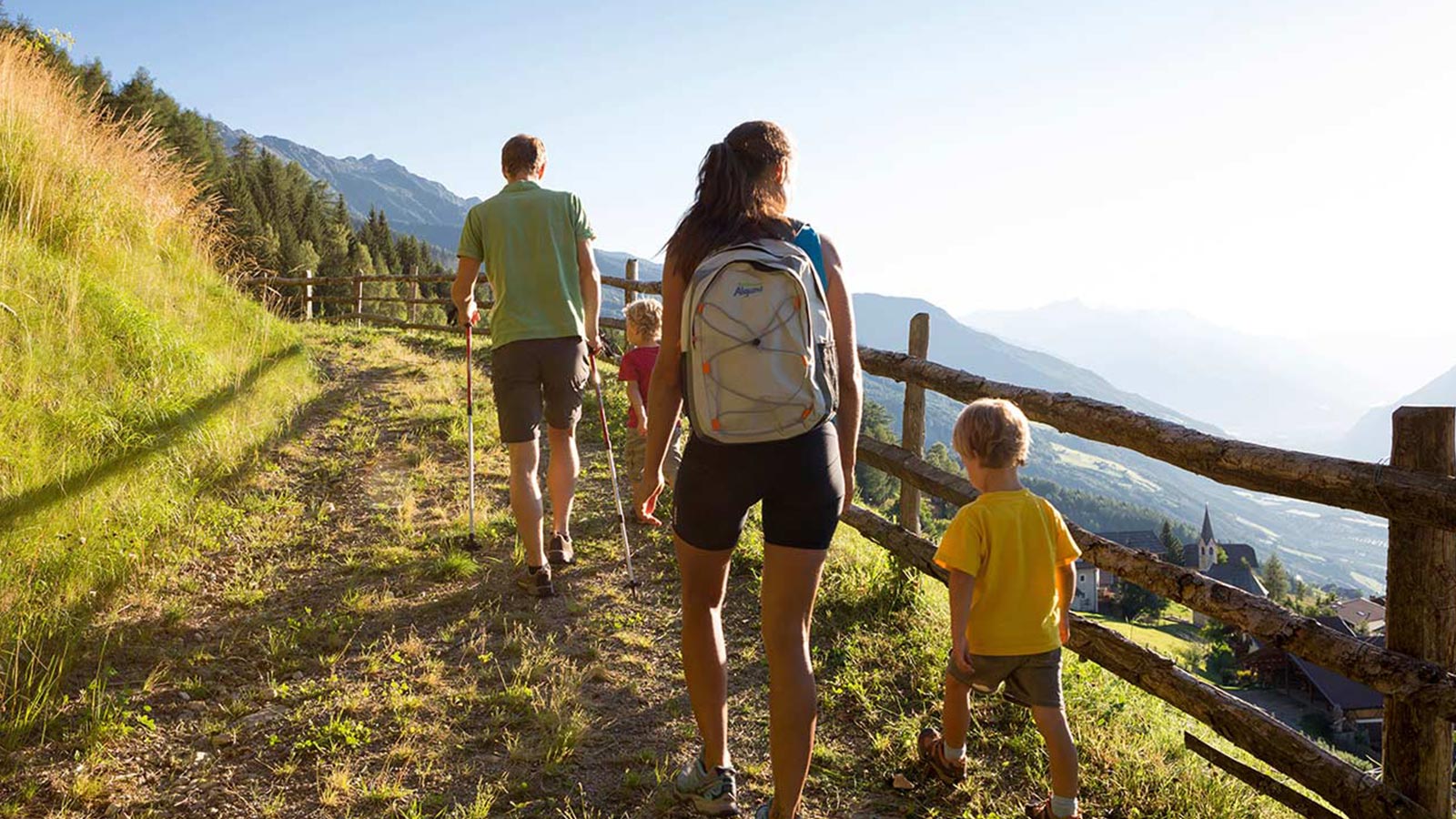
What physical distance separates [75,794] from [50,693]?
72cm

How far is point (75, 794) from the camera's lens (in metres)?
2.83

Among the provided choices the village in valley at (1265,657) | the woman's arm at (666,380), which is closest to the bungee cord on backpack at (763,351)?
the woman's arm at (666,380)

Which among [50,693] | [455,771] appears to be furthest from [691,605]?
[50,693]

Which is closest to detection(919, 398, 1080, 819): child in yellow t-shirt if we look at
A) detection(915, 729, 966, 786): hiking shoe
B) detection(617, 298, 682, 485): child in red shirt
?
detection(915, 729, 966, 786): hiking shoe

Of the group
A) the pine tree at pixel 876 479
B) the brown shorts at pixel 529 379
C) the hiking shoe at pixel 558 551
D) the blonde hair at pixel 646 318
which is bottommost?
the pine tree at pixel 876 479

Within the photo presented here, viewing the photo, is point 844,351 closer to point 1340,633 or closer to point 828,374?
point 828,374

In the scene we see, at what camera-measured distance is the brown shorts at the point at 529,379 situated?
453 cm

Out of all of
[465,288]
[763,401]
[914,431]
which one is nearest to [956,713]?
[763,401]

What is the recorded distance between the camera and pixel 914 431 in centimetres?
494

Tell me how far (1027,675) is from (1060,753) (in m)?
0.25

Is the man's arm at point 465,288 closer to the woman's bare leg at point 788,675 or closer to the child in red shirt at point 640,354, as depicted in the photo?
the child in red shirt at point 640,354

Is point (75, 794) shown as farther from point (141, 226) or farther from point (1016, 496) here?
point (141, 226)

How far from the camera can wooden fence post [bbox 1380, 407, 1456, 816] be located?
95.9 inches

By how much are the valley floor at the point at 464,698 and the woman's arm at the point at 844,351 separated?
4.87 feet
